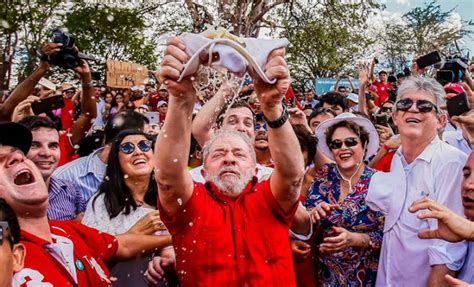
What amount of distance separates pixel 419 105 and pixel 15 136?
8.03 feet

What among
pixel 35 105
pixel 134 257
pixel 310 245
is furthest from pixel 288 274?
pixel 35 105

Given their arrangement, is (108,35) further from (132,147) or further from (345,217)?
(345,217)

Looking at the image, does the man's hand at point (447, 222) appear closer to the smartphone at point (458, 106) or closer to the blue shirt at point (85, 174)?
the smartphone at point (458, 106)

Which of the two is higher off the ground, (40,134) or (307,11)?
(307,11)

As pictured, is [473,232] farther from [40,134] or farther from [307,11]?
[307,11]

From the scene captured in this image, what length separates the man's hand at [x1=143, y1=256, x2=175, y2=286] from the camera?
337 centimetres

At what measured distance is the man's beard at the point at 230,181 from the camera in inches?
119

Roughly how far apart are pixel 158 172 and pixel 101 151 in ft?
7.16

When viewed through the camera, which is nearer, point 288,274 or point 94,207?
point 288,274

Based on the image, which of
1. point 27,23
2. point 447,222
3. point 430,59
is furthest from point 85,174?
point 27,23

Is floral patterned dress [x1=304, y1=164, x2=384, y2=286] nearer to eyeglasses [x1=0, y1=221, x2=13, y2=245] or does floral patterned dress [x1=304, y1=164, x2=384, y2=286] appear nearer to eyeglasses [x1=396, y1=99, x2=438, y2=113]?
eyeglasses [x1=396, y1=99, x2=438, y2=113]

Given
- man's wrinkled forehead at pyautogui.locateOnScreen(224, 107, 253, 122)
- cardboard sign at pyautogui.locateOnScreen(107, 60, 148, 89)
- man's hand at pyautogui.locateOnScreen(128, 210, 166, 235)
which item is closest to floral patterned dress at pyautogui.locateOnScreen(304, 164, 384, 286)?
man's wrinkled forehead at pyautogui.locateOnScreen(224, 107, 253, 122)

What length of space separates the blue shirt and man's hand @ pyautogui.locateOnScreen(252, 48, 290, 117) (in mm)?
1957

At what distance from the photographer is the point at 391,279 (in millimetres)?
3479
